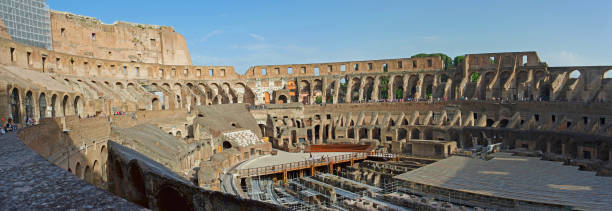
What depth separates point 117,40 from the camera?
142ft

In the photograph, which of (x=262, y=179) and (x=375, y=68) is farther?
(x=375, y=68)

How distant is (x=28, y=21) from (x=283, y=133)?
24705 millimetres

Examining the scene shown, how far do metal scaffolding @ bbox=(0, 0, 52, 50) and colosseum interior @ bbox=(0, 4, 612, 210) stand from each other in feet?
5.37

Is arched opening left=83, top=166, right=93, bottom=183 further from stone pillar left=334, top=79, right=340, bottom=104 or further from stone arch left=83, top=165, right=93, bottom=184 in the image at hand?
stone pillar left=334, top=79, right=340, bottom=104

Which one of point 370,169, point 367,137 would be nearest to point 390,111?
point 367,137

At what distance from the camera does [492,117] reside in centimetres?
3447

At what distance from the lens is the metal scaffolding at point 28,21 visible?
1242 inches

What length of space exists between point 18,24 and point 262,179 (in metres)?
25.7

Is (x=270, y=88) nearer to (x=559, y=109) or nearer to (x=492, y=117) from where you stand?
(x=492, y=117)

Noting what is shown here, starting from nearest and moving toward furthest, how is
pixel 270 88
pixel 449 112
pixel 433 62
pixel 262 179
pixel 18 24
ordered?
pixel 262 179 < pixel 18 24 < pixel 449 112 < pixel 433 62 < pixel 270 88

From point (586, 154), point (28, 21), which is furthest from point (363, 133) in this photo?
point (28, 21)

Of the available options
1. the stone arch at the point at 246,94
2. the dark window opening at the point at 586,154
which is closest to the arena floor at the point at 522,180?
the dark window opening at the point at 586,154

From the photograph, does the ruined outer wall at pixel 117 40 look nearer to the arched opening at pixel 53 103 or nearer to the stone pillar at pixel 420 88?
the arched opening at pixel 53 103

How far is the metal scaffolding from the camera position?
31.5 m
